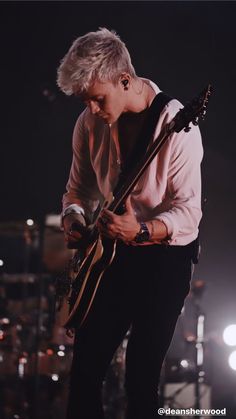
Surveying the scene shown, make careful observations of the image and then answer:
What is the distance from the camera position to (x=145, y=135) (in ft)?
7.52

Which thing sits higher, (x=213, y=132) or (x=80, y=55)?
(x=213, y=132)

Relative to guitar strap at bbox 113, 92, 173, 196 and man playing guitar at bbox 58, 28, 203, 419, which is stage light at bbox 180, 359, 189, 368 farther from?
guitar strap at bbox 113, 92, 173, 196

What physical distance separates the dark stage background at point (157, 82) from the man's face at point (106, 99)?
9.29 feet

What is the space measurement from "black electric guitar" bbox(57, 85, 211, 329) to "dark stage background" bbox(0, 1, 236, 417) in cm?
271

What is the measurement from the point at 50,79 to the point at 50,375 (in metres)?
2.95

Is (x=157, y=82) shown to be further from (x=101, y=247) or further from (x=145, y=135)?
(x=101, y=247)

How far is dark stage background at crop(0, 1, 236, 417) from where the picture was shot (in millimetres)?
5348

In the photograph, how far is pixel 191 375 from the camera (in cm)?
636

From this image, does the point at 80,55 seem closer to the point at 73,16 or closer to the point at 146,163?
the point at 146,163

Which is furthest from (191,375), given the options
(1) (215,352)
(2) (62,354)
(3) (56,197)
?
(3) (56,197)

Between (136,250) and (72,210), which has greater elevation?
(72,210)

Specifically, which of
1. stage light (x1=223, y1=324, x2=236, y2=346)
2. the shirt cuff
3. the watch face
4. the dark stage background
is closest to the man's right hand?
the shirt cuff

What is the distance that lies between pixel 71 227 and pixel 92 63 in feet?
2.28

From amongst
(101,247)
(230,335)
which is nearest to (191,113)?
(101,247)
